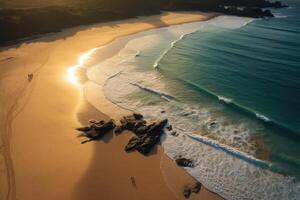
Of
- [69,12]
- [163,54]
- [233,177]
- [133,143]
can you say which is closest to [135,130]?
[133,143]

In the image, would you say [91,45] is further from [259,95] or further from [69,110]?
[259,95]

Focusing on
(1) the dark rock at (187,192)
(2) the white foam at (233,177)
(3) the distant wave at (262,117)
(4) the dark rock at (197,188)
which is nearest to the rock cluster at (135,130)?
(2) the white foam at (233,177)

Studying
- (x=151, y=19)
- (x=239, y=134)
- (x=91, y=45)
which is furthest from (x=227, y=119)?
(x=151, y=19)

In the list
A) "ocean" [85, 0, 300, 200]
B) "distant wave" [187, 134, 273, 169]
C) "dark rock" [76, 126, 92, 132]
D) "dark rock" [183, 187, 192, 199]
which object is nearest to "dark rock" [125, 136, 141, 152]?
"ocean" [85, 0, 300, 200]

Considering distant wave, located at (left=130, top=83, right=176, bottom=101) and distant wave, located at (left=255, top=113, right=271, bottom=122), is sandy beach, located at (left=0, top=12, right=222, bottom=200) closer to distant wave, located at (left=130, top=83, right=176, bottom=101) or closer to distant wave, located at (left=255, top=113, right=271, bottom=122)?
distant wave, located at (left=130, top=83, right=176, bottom=101)

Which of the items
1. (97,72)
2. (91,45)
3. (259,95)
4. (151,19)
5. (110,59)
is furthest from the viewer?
(151,19)

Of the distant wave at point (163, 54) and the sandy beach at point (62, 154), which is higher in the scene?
the distant wave at point (163, 54)

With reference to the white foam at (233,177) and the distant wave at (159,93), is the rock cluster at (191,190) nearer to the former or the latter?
the white foam at (233,177)
